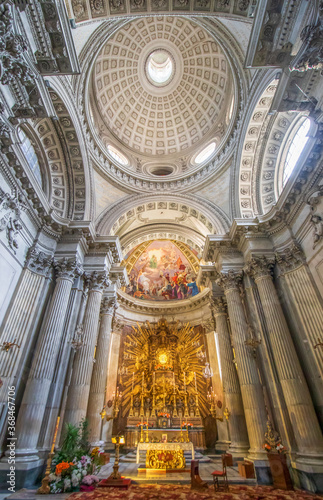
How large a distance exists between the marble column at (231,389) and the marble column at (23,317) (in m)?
8.68

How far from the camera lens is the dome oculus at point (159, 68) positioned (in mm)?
18578

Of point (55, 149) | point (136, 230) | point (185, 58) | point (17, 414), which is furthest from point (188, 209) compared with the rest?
point (17, 414)

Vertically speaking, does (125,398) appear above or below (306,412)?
above

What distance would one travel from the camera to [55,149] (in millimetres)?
12445

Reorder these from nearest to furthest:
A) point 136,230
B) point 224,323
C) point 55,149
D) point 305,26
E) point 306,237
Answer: point 305,26, point 306,237, point 55,149, point 224,323, point 136,230

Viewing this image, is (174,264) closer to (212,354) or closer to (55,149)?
(212,354)

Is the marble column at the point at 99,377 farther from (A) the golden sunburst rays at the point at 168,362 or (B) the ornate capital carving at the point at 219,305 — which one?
(B) the ornate capital carving at the point at 219,305

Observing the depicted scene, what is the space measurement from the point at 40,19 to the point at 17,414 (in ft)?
39.0

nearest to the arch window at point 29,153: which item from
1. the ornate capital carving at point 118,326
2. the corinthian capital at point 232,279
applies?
the corinthian capital at point 232,279

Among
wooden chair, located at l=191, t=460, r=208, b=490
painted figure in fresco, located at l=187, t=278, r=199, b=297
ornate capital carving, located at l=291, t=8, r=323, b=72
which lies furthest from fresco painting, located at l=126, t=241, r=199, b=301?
ornate capital carving, located at l=291, t=8, r=323, b=72

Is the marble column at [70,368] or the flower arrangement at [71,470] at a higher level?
the marble column at [70,368]

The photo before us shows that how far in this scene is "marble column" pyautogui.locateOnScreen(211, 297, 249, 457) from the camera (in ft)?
33.1

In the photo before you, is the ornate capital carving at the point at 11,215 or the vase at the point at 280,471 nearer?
the vase at the point at 280,471

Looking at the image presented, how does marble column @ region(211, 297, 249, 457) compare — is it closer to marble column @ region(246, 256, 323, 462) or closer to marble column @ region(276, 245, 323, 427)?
marble column @ region(246, 256, 323, 462)
